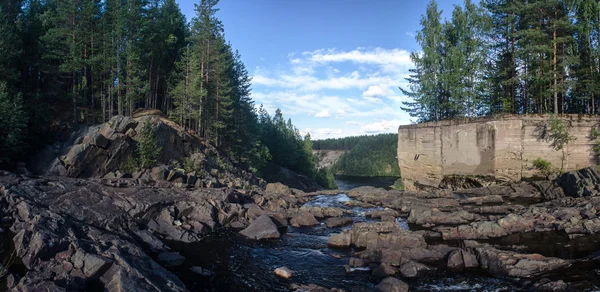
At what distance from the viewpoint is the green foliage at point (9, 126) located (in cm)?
2105

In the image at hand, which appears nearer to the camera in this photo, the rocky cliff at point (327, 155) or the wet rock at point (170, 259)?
the wet rock at point (170, 259)

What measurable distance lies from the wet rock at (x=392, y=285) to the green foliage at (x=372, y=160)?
10643 cm

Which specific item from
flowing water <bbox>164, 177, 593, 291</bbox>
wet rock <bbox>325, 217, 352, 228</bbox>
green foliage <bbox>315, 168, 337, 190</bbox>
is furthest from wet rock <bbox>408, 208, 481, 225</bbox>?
green foliage <bbox>315, 168, 337, 190</bbox>

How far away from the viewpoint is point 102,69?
31.6 m

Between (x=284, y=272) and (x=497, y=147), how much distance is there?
23333mm

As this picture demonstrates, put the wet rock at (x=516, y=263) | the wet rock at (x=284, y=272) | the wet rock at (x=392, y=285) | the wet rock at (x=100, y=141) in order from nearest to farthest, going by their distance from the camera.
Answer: the wet rock at (x=392, y=285) < the wet rock at (x=516, y=263) < the wet rock at (x=284, y=272) < the wet rock at (x=100, y=141)

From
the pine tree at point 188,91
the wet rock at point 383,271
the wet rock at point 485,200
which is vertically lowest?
the wet rock at point 383,271

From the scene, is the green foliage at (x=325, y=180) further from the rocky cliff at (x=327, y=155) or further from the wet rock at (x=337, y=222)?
the rocky cliff at (x=327, y=155)

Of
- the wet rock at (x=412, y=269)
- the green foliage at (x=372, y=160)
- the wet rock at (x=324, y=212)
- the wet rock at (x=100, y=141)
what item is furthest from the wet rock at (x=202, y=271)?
the green foliage at (x=372, y=160)

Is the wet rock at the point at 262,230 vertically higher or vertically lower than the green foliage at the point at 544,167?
lower

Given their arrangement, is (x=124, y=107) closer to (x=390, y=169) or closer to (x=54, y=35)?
(x=54, y=35)

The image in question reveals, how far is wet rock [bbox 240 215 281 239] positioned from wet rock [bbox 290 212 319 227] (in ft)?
7.48

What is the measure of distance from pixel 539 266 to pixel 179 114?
33.8m

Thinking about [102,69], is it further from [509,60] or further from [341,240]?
[509,60]
